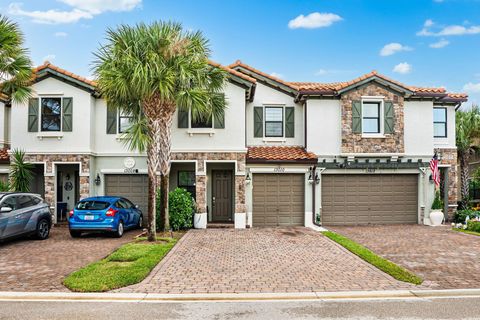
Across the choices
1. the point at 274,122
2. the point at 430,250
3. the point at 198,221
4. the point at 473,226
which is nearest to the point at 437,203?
the point at 473,226

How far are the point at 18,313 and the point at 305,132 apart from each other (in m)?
14.7

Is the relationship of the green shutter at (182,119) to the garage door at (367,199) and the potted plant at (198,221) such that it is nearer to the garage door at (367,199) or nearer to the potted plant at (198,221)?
the potted plant at (198,221)

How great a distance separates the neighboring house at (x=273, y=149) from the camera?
17438mm

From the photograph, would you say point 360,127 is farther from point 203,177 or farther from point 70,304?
point 70,304

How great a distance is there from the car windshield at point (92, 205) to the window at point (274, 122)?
27.9 feet

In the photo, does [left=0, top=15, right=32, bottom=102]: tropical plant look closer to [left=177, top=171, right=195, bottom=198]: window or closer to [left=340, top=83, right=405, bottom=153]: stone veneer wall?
[left=177, top=171, right=195, bottom=198]: window

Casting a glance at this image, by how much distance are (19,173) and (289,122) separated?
12.4 metres

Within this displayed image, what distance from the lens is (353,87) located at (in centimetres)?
1836

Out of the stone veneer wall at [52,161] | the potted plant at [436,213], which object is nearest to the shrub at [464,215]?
the potted plant at [436,213]

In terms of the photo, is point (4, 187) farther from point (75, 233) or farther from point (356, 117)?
point (356, 117)

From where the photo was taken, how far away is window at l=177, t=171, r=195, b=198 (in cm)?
1918

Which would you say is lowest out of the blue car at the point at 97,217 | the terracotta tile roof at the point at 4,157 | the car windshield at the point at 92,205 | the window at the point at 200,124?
the blue car at the point at 97,217

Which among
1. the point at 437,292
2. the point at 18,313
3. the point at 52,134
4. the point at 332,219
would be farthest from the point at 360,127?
the point at 18,313

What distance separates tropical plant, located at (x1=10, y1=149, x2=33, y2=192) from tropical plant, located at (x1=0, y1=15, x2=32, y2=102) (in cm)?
323
